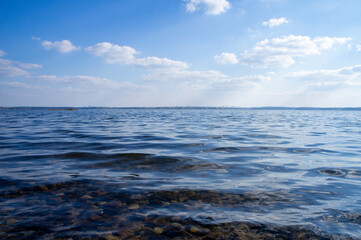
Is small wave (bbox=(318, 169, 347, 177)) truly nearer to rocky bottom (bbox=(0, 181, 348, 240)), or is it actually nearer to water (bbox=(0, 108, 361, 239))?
water (bbox=(0, 108, 361, 239))

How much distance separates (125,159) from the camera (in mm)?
8250

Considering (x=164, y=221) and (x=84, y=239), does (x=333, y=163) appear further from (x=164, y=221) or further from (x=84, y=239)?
(x=84, y=239)

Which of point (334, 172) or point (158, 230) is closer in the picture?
point (158, 230)

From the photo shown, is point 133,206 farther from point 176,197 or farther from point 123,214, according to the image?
point 176,197

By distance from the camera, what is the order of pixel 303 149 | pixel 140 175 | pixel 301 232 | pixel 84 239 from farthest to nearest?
pixel 303 149, pixel 140 175, pixel 301 232, pixel 84 239

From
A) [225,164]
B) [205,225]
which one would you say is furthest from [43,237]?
[225,164]

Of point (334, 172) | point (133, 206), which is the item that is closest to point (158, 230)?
point (133, 206)

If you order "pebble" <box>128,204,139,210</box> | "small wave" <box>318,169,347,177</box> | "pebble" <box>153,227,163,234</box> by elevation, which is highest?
"pebble" <box>153,227,163,234</box>

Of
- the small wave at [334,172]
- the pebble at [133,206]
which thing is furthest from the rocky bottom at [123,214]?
the small wave at [334,172]

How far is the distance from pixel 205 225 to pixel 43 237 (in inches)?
91.6

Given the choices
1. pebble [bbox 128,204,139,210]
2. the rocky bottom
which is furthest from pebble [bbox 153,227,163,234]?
pebble [bbox 128,204,139,210]

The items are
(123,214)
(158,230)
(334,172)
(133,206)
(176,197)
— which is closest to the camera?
(158,230)

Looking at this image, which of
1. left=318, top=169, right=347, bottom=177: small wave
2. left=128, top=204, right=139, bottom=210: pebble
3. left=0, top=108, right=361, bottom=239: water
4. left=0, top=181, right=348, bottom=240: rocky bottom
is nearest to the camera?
left=0, top=181, right=348, bottom=240: rocky bottom

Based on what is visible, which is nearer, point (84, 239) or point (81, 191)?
point (84, 239)
